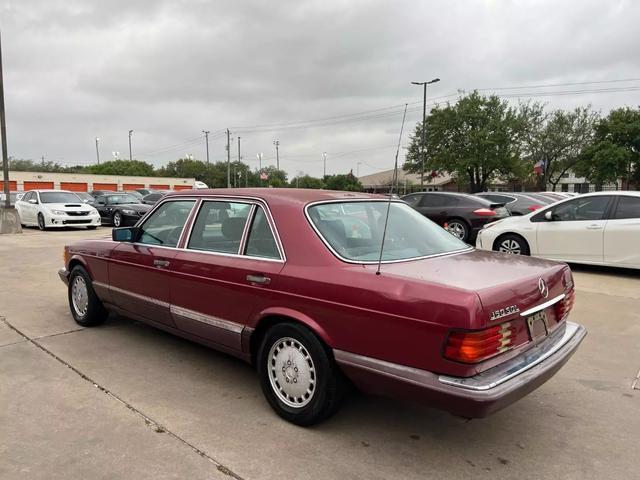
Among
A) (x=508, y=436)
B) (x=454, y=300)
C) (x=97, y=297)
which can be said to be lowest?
(x=508, y=436)

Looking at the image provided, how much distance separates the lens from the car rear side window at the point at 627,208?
7.92 metres

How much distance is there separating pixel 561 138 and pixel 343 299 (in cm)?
5113

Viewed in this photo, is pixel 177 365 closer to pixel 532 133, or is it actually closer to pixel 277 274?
pixel 277 274

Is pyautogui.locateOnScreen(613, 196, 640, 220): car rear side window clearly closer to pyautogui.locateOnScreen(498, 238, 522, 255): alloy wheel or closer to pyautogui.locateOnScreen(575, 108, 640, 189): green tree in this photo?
pyautogui.locateOnScreen(498, 238, 522, 255): alloy wheel

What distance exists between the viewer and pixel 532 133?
48.0 meters

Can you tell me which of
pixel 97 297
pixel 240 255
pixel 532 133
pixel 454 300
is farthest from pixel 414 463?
pixel 532 133

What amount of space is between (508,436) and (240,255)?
7.00ft

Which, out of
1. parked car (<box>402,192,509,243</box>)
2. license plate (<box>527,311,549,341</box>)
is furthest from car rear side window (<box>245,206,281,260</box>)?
parked car (<box>402,192,509,243</box>)

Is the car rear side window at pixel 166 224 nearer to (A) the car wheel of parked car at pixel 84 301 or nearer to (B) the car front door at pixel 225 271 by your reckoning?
(B) the car front door at pixel 225 271

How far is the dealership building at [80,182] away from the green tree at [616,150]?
38.4 meters

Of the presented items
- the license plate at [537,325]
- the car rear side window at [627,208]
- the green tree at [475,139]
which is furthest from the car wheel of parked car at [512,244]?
the green tree at [475,139]

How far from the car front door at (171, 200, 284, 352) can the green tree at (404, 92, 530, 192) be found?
41.1 m

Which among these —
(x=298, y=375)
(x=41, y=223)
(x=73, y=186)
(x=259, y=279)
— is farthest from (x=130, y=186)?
(x=298, y=375)

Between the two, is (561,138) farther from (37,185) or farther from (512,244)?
(37,185)
